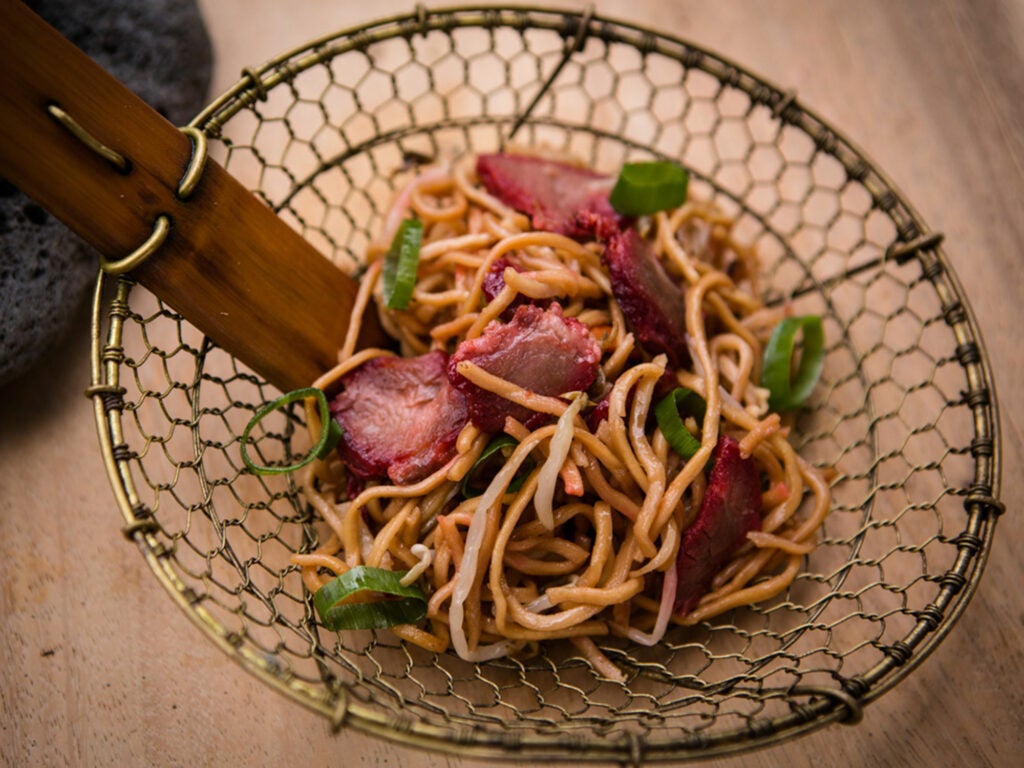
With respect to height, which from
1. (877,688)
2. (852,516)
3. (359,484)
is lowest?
(359,484)

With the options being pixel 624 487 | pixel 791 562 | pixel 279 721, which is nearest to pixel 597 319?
pixel 624 487

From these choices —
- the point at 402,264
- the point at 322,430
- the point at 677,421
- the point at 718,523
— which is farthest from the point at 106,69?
the point at 718,523

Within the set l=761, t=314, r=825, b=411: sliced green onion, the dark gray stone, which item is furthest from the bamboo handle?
l=761, t=314, r=825, b=411: sliced green onion

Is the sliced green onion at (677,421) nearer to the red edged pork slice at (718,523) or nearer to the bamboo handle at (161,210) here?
the red edged pork slice at (718,523)

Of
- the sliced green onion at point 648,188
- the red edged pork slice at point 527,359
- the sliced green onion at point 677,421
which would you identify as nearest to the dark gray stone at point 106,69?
the red edged pork slice at point 527,359

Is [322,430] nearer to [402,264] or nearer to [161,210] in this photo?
[402,264]

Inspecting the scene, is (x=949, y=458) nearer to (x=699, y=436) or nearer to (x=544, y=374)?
(x=699, y=436)

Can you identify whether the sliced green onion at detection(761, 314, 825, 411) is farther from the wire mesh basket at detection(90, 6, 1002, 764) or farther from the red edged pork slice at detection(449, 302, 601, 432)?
the red edged pork slice at detection(449, 302, 601, 432)
